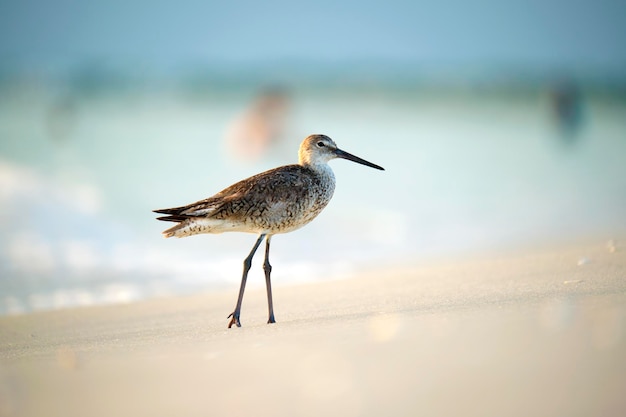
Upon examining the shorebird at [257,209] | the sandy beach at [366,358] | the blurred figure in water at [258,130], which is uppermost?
the blurred figure in water at [258,130]

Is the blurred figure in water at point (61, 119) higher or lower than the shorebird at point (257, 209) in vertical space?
higher

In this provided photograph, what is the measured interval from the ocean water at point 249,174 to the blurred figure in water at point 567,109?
124mm

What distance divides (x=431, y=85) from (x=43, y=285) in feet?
69.0

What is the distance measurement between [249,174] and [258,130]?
8.41 ft

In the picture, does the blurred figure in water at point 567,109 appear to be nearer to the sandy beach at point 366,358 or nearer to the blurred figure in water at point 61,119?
the blurred figure in water at point 61,119

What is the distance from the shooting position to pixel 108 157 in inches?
544

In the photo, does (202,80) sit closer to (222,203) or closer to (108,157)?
(108,157)

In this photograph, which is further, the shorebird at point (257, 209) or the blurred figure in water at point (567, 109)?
the blurred figure in water at point (567, 109)

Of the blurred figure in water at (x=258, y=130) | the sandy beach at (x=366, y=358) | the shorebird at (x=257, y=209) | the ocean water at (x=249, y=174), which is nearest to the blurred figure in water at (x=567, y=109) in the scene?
the ocean water at (x=249, y=174)

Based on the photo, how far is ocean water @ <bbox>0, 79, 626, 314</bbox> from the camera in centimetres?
851

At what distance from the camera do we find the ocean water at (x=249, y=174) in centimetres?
851

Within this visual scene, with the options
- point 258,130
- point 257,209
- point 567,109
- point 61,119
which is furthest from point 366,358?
point 567,109

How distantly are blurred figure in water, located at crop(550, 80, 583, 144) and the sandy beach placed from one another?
12623 millimetres

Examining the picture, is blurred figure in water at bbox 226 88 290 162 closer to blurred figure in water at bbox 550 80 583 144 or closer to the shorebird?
blurred figure in water at bbox 550 80 583 144
